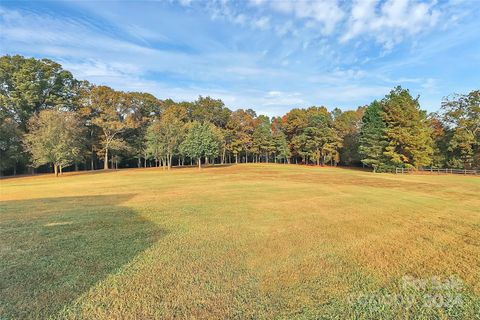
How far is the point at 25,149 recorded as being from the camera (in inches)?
1388

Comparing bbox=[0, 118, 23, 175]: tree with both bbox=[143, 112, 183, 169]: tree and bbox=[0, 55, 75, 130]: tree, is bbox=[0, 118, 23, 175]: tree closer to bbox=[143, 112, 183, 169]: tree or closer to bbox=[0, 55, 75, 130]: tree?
bbox=[0, 55, 75, 130]: tree

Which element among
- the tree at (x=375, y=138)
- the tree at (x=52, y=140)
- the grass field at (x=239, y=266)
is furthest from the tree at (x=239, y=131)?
the grass field at (x=239, y=266)

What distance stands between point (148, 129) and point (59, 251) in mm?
44138

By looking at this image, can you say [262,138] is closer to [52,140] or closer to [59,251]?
[52,140]

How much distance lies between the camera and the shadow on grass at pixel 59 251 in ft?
12.0

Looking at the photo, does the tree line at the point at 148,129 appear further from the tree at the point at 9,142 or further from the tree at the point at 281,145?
the tree at the point at 281,145

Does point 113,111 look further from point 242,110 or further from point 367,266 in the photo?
point 367,266

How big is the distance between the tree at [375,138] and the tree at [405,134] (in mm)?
856

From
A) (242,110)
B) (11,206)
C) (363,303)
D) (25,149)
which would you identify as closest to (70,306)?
(363,303)

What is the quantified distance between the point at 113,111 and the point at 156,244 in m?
45.1

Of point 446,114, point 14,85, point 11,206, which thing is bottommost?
point 11,206

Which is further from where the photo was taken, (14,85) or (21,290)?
(14,85)

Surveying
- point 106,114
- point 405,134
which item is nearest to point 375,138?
point 405,134

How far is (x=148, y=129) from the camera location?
47.2m
